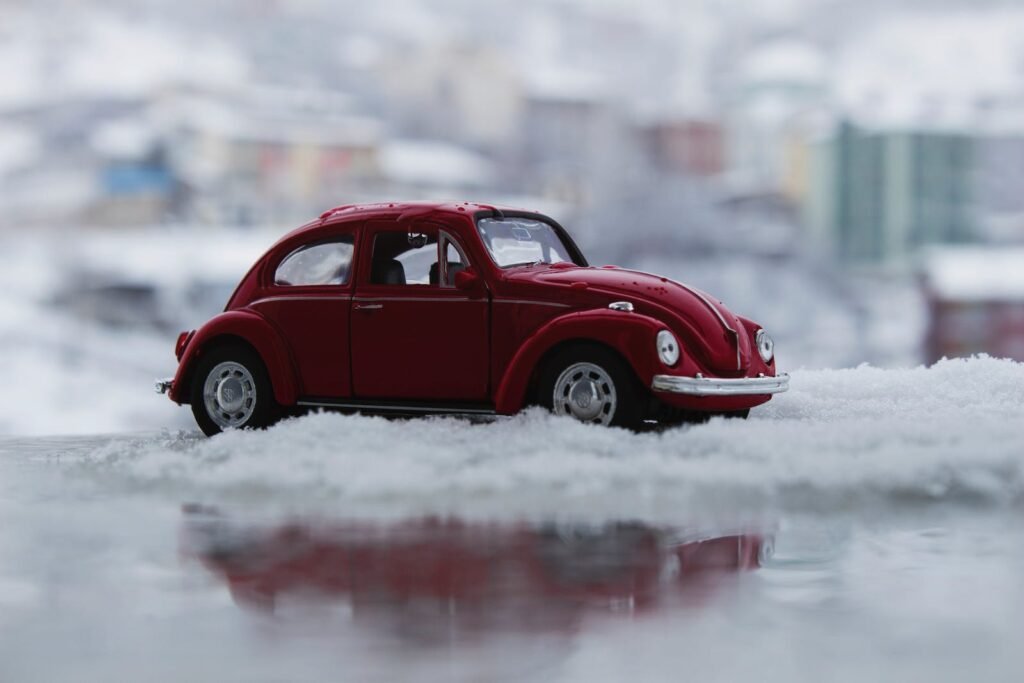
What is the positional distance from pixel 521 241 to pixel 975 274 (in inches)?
1797

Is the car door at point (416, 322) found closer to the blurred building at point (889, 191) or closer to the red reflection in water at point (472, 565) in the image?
the red reflection in water at point (472, 565)

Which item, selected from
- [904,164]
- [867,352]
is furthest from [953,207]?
[867,352]

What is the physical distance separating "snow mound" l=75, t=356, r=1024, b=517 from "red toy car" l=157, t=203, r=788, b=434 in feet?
0.84

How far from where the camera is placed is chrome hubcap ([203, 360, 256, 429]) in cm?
844

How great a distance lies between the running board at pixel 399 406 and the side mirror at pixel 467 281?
63 centimetres

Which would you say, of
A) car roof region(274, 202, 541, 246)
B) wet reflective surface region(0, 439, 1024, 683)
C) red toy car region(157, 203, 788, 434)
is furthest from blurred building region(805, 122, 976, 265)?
wet reflective surface region(0, 439, 1024, 683)

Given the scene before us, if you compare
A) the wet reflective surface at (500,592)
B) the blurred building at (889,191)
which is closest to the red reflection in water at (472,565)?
the wet reflective surface at (500,592)

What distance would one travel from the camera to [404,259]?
8.21 meters

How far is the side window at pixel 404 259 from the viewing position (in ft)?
26.6

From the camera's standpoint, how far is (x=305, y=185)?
176ft

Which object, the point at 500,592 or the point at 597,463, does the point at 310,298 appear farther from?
the point at 500,592

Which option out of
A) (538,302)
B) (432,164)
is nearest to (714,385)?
(538,302)

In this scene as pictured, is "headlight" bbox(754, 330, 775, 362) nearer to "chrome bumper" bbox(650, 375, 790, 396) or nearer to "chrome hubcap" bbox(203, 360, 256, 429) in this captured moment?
"chrome bumper" bbox(650, 375, 790, 396)

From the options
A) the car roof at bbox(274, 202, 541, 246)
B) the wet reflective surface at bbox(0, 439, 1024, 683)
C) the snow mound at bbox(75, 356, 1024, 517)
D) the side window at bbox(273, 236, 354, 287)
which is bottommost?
the wet reflective surface at bbox(0, 439, 1024, 683)
